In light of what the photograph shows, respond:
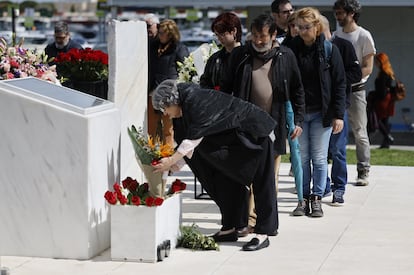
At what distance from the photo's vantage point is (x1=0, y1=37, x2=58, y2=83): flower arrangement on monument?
30.3 feet

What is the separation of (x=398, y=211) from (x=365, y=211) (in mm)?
322

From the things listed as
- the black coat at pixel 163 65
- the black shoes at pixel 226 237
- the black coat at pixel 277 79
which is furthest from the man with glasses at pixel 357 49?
the black shoes at pixel 226 237

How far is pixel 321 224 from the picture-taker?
9039 millimetres

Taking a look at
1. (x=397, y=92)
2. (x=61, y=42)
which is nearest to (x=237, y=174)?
(x=61, y=42)

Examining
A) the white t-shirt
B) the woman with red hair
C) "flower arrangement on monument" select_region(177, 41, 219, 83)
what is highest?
the white t-shirt

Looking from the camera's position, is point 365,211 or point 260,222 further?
point 365,211

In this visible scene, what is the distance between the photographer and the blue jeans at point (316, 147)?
934cm

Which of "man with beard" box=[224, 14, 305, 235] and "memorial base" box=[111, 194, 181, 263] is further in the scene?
"man with beard" box=[224, 14, 305, 235]

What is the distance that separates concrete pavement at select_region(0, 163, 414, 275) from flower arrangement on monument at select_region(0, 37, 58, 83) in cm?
186

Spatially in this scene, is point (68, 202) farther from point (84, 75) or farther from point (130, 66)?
point (84, 75)

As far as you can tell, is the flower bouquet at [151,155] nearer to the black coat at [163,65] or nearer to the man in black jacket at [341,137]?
the man in black jacket at [341,137]

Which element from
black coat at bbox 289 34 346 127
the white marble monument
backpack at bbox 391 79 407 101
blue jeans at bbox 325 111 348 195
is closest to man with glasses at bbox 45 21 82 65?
blue jeans at bbox 325 111 348 195

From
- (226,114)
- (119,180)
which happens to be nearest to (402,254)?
(226,114)

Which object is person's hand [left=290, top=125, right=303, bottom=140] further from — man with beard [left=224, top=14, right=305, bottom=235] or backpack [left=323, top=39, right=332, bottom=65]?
backpack [left=323, top=39, right=332, bottom=65]
